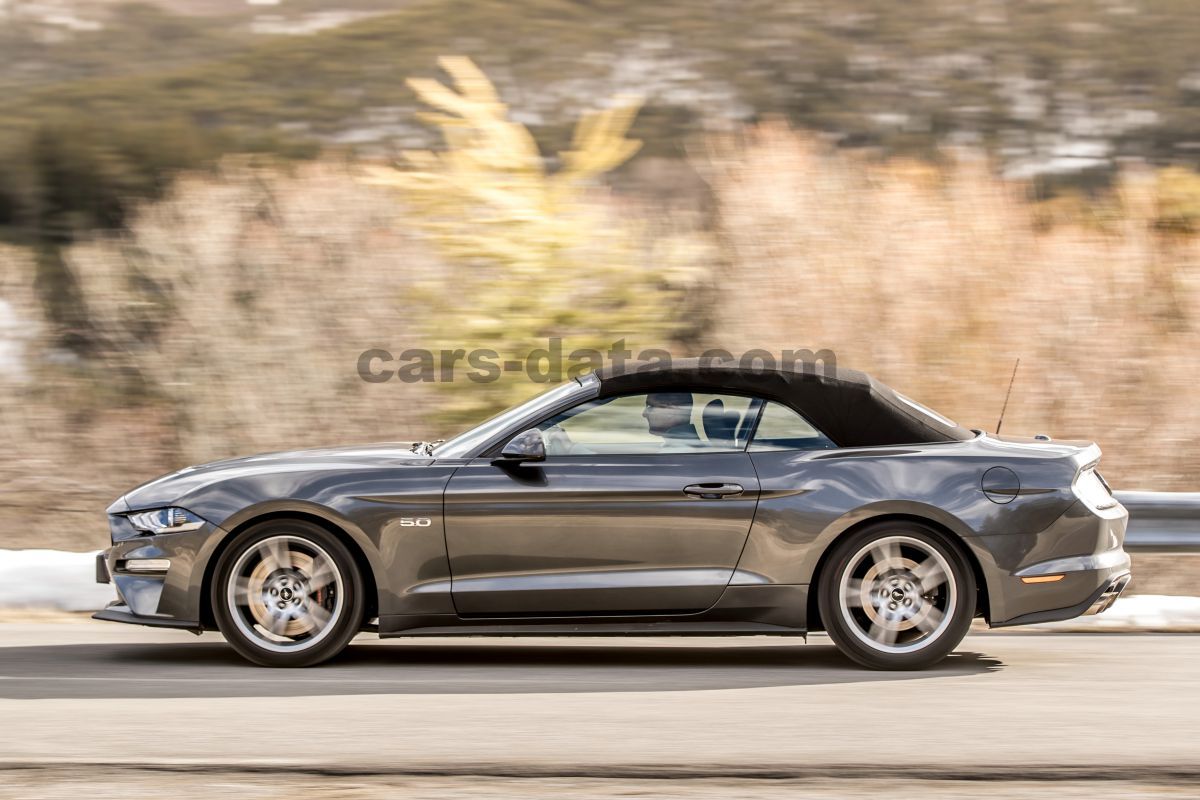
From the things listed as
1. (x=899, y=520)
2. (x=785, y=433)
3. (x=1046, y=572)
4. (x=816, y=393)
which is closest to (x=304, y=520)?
(x=785, y=433)

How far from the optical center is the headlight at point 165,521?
6.75m

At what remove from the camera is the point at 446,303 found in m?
15.4

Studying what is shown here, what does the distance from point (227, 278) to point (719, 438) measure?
34.5 feet

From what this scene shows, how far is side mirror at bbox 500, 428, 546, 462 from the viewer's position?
21.8ft


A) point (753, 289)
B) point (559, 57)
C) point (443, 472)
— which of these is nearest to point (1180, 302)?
point (753, 289)

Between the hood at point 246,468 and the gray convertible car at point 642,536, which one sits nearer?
the gray convertible car at point 642,536

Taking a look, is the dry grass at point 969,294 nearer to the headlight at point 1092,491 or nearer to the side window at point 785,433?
the headlight at point 1092,491

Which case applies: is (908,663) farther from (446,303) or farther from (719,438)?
(446,303)

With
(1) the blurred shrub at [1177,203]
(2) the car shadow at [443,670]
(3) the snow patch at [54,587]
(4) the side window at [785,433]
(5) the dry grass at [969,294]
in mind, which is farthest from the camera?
(1) the blurred shrub at [1177,203]

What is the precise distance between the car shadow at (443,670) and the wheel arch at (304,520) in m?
0.27

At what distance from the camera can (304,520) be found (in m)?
6.80

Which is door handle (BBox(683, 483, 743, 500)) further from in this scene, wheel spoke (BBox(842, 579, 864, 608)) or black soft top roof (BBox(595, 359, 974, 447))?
wheel spoke (BBox(842, 579, 864, 608))

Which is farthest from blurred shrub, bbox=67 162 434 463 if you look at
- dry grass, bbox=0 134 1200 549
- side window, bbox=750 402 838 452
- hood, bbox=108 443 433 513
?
side window, bbox=750 402 838 452

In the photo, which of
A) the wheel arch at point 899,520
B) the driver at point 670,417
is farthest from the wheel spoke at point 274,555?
the wheel arch at point 899,520
